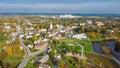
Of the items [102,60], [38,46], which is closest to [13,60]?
[38,46]

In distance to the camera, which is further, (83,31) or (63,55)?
(83,31)

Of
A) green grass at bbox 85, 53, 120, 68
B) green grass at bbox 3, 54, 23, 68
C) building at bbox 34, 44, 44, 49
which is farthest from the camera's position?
building at bbox 34, 44, 44, 49

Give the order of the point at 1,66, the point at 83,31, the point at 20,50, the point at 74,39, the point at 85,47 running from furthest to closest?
1. the point at 83,31
2. the point at 74,39
3. the point at 85,47
4. the point at 20,50
5. the point at 1,66

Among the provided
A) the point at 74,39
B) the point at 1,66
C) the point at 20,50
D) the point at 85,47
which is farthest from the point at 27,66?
the point at 74,39

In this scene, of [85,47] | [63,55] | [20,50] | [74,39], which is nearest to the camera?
[63,55]

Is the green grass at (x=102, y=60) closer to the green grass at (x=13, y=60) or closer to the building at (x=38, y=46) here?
the building at (x=38, y=46)

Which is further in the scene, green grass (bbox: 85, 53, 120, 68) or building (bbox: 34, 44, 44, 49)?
building (bbox: 34, 44, 44, 49)

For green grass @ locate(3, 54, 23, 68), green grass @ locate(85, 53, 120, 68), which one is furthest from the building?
green grass @ locate(85, 53, 120, 68)

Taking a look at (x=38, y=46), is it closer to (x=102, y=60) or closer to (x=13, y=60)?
(x=13, y=60)

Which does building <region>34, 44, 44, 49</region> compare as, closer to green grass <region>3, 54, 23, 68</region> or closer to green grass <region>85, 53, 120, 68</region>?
green grass <region>3, 54, 23, 68</region>

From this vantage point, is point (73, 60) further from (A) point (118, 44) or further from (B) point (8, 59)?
(A) point (118, 44)
